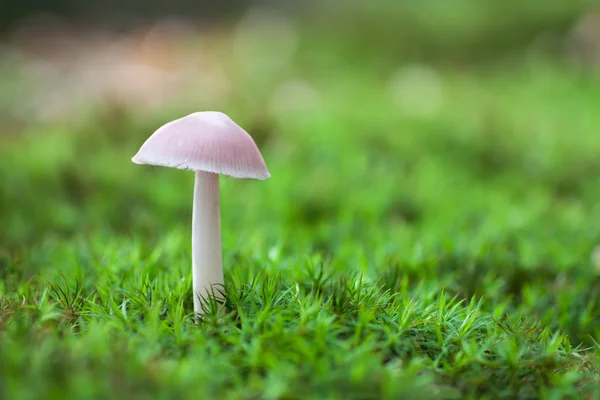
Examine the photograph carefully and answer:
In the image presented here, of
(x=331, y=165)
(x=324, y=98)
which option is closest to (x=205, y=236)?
(x=331, y=165)

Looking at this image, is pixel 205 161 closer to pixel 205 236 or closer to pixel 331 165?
pixel 205 236

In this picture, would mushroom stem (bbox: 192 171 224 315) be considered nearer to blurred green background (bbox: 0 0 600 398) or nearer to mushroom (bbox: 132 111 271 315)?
mushroom (bbox: 132 111 271 315)

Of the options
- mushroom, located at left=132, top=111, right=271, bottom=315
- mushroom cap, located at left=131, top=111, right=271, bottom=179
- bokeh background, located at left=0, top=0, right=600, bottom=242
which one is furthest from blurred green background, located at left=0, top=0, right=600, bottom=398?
mushroom cap, located at left=131, top=111, right=271, bottom=179

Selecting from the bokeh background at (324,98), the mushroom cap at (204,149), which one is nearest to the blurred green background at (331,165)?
the bokeh background at (324,98)

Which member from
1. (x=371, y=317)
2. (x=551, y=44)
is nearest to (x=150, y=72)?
(x=551, y=44)

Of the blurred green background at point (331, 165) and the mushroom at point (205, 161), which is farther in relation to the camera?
the blurred green background at point (331, 165)

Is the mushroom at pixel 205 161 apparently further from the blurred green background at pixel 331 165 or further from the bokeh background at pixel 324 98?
the bokeh background at pixel 324 98

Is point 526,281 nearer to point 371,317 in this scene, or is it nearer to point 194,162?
point 371,317
